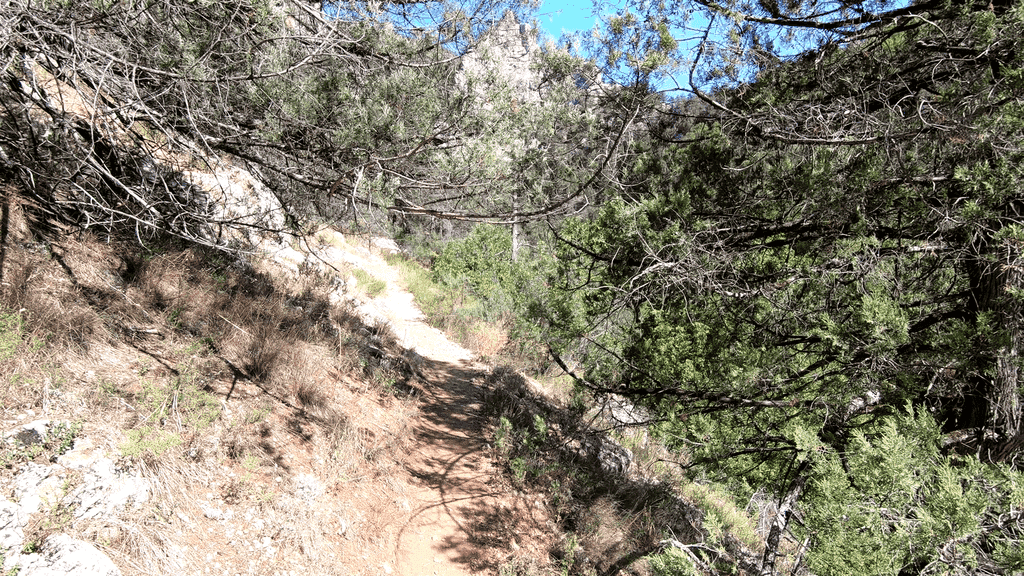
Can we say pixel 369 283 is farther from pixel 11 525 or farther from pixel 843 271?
pixel 843 271

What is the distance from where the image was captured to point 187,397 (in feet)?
11.4

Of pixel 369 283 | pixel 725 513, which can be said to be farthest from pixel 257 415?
pixel 369 283

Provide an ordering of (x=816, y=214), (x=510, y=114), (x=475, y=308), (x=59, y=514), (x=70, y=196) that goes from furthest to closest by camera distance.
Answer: (x=475, y=308)
(x=70, y=196)
(x=510, y=114)
(x=816, y=214)
(x=59, y=514)

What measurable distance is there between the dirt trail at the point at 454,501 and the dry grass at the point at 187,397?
1.06 feet

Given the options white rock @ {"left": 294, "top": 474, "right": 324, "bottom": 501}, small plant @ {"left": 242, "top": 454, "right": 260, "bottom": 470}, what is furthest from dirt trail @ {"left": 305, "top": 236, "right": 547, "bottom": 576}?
small plant @ {"left": 242, "top": 454, "right": 260, "bottom": 470}

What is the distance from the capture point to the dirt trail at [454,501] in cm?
402

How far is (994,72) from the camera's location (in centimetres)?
236

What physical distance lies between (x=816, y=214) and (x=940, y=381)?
1145mm

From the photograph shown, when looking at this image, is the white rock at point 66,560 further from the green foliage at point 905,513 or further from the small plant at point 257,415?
the green foliage at point 905,513

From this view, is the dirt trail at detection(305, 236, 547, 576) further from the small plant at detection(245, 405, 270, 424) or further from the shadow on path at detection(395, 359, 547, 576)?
the small plant at detection(245, 405, 270, 424)

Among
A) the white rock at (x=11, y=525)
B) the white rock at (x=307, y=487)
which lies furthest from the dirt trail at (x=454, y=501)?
the white rock at (x=11, y=525)

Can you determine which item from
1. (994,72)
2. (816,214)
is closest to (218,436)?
(816,214)

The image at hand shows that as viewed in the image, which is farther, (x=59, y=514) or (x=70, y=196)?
(x=70, y=196)

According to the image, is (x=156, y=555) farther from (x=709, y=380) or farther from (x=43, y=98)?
(x=709, y=380)
